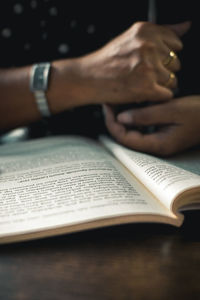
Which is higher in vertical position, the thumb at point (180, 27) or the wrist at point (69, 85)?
the thumb at point (180, 27)

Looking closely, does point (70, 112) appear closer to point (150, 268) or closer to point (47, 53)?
point (47, 53)

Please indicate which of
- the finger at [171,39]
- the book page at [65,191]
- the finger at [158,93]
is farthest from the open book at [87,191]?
the finger at [171,39]

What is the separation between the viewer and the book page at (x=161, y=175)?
374 millimetres

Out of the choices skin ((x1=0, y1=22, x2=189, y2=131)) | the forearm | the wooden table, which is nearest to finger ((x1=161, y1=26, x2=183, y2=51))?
skin ((x1=0, y1=22, x2=189, y2=131))

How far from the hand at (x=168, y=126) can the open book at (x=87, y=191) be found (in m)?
0.04

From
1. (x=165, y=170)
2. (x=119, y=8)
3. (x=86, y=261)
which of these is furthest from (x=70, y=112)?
(x=86, y=261)

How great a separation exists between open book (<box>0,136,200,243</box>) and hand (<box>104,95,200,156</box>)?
0.04m

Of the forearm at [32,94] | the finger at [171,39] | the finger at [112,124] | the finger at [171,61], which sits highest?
the finger at [171,39]

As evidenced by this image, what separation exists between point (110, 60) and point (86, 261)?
485 mm

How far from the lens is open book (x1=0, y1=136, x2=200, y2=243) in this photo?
0.34 metres

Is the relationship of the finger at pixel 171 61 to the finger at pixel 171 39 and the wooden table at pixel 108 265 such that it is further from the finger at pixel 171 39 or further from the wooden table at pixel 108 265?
the wooden table at pixel 108 265

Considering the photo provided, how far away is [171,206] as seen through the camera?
0.36 meters

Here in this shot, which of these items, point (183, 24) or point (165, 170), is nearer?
point (165, 170)

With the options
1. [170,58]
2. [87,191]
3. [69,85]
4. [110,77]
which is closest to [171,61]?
[170,58]
